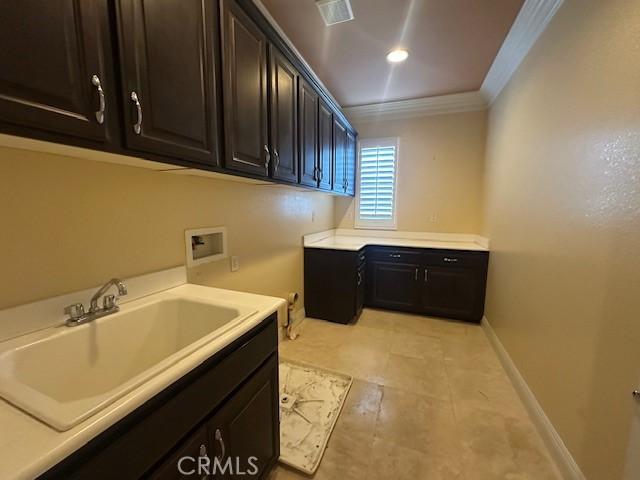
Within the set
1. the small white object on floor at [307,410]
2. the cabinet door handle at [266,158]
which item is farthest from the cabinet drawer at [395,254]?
the cabinet door handle at [266,158]

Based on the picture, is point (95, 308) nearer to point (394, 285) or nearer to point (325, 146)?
point (325, 146)

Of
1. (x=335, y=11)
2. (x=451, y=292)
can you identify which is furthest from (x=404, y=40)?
(x=451, y=292)

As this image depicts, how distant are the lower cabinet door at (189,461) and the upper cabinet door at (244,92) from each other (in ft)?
3.59

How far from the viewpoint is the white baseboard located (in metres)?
1.30

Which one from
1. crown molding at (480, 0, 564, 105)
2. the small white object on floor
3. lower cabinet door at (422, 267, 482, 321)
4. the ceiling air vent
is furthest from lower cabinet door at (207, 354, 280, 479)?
crown molding at (480, 0, 564, 105)

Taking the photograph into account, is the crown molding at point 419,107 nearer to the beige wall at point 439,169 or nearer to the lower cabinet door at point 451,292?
the beige wall at point 439,169

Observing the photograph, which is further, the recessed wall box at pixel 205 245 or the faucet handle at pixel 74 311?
the recessed wall box at pixel 205 245

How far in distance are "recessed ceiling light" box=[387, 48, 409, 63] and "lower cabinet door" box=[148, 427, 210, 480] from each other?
9.03ft

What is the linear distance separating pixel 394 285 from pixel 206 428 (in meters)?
2.77

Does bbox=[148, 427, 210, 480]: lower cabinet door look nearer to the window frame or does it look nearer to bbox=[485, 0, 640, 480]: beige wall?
bbox=[485, 0, 640, 480]: beige wall

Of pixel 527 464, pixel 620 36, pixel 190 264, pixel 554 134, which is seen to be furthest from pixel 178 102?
pixel 527 464

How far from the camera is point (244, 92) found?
1419 mm

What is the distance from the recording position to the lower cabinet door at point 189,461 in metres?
0.74

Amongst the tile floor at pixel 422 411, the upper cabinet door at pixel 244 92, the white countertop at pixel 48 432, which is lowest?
the tile floor at pixel 422 411
